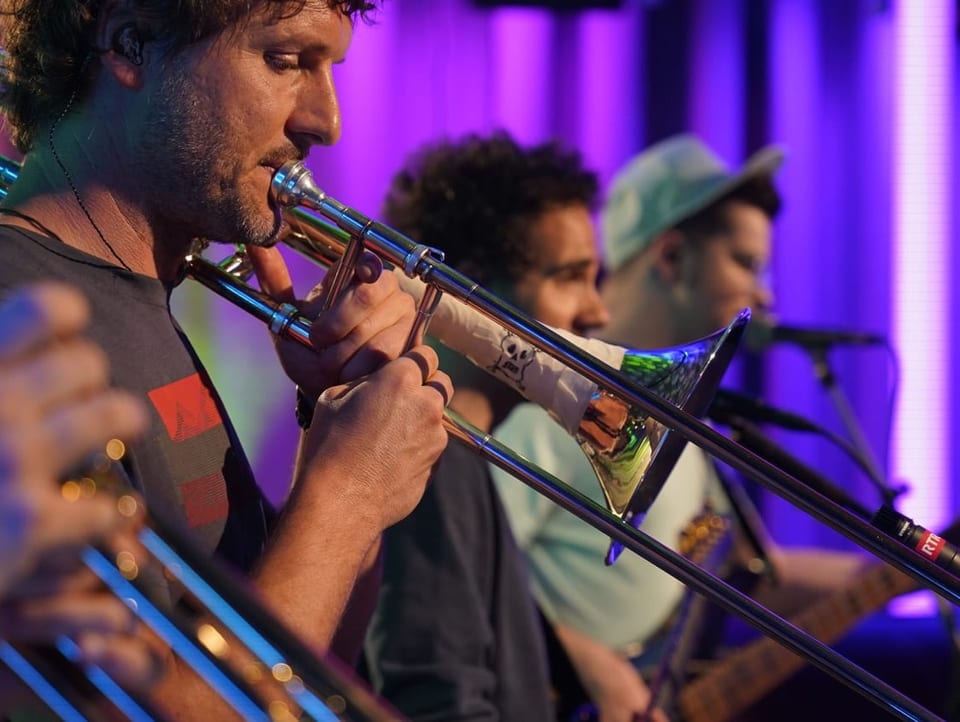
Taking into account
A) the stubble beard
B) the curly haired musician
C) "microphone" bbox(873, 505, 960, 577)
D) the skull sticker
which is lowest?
the curly haired musician

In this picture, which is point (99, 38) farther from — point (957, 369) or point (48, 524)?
point (957, 369)

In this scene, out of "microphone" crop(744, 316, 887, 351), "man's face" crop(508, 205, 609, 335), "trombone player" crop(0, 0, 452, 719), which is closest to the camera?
"trombone player" crop(0, 0, 452, 719)

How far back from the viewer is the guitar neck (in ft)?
11.1

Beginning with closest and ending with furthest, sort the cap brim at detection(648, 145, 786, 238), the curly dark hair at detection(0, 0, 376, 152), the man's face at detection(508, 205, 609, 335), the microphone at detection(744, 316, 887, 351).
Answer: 1. the curly dark hair at detection(0, 0, 376, 152)
2. the man's face at detection(508, 205, 609, 335)
3. the microphone at detection(744, 316, 887, 351)
4. the cap brim at detection(648, 145, 786, 238)

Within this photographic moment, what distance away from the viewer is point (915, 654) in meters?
4.63

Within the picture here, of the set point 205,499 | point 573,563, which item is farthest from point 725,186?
point 205,499

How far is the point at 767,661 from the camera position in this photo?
350 cm

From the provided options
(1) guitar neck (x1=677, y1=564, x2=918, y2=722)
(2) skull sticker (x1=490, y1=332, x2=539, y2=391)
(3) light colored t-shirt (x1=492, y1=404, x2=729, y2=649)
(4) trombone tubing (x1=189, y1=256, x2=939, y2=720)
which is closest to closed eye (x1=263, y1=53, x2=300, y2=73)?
(4) trombone tubing (x1=189, y1=256, x2=939, y2=720)

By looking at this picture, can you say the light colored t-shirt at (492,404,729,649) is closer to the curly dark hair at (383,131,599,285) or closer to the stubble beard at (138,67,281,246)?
the curly dark hair at (383,131,599,285)

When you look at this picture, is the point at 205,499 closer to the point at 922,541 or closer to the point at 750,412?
the point at 922,541

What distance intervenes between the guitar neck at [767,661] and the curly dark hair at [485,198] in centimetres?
128

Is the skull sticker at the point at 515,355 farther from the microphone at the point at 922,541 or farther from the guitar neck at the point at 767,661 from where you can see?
the guitar neck at the point at 767,661

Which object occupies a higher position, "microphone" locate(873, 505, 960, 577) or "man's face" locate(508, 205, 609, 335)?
"microphone" locate(873, 505, 960, 577)

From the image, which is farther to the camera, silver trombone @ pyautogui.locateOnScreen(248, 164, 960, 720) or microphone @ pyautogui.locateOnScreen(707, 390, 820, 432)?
microphone @ pyautogui.locateOnScreen(707, 390, 820, 432)
